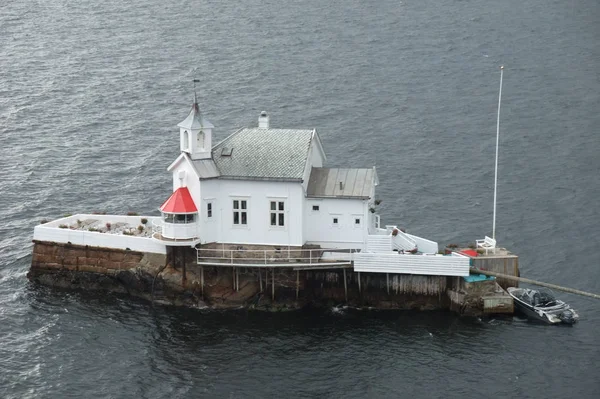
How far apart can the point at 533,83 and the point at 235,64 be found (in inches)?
1302

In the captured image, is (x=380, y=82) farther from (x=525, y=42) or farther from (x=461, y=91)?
(x=525, y=42)

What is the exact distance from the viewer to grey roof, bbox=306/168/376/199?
274ft

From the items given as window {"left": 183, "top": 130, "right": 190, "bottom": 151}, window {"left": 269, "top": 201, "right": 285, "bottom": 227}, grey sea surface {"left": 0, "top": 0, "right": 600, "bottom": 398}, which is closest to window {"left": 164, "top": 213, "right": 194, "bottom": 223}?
window {"left": 183, "top": 130, "right": 190, "bottom": 151}

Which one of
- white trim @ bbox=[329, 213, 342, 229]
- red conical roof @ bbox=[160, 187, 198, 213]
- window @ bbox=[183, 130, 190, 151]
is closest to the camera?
red conical roof @ bbox=[160, 187, 198, 213]

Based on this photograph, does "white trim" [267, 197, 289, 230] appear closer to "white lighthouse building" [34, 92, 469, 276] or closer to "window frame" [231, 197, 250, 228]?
"white lighthouse building" [34, 92, 469, 276]

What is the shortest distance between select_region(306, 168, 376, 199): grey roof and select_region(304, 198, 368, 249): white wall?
1.60 feet

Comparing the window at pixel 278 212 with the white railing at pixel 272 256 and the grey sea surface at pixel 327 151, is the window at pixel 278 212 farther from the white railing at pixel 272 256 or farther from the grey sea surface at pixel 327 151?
the grey sea surface at pixel 327 151

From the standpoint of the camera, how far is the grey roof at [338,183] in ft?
274

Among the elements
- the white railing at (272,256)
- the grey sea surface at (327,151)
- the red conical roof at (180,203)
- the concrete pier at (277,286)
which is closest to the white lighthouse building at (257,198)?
the red conical roof at (180,203)

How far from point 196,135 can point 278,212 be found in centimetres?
781

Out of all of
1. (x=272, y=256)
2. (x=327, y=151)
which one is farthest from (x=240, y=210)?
(x=327, y=151)

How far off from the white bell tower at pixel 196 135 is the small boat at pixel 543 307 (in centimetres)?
2360

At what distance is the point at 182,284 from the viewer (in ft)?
275

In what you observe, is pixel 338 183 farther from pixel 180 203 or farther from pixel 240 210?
pixel 180 203
